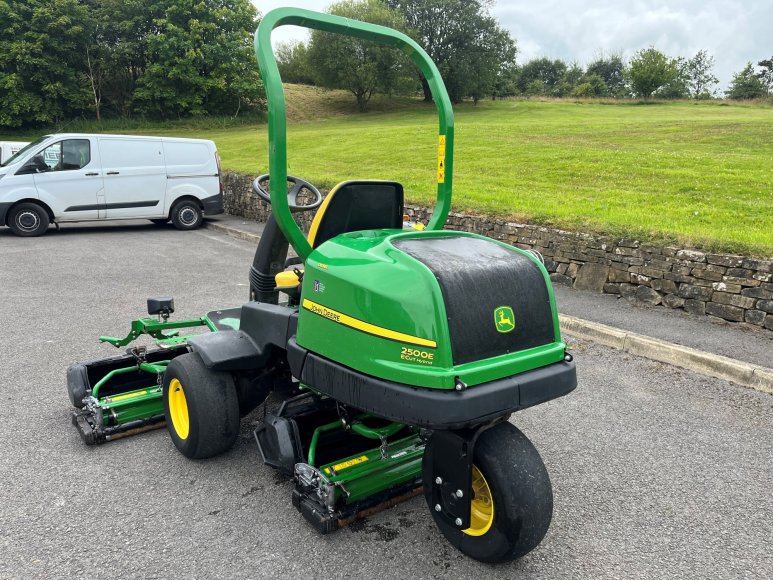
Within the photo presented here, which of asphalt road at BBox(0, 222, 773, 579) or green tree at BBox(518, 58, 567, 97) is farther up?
green tree at BBox(518, 58, 567, 97)

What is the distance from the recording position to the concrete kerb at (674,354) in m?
4.70

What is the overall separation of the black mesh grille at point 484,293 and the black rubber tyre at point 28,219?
11150mm

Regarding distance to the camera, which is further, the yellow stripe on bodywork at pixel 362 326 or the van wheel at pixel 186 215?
the van wheel at pixel 186 215

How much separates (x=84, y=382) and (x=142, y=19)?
38.7m

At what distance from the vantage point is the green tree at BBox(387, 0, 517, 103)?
1684 inches

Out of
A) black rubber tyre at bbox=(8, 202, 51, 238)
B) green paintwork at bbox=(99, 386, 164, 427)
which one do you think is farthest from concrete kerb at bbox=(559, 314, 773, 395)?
black rubber tyre at bbox=(8, 202, 51, 238)

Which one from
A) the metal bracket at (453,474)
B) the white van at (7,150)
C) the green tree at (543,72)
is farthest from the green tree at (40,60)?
the green tree at (543,72)

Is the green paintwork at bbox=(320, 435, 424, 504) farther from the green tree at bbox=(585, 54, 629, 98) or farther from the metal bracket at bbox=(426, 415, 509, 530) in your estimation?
the green tree at bbox=(585, 54, 629, 98)

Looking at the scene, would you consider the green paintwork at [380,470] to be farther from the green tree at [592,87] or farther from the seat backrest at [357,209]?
the green tree at [592,87]

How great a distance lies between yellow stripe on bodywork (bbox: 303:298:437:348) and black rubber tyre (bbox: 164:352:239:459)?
0.91 metres

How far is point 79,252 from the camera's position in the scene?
32.9 feet

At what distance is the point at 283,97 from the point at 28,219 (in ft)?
35.3

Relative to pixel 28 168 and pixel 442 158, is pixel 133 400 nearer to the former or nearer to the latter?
pixel 442 158

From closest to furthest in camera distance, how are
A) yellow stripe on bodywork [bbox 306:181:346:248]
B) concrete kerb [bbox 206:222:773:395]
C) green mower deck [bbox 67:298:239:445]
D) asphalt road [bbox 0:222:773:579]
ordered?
asphalt road [bbox 0:222:773:579] < yellow stripe on bodywork [bbox 306:181:346:248] < green mower deck [bbox 67:298:239:445] < concrete kerb [bbox 206:222:773:395]
